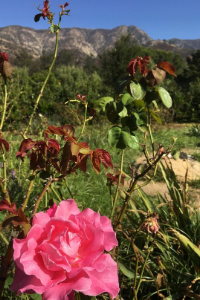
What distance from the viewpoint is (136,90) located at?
942 millimetres

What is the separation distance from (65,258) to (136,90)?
63 cm

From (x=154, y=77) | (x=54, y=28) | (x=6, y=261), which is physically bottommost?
(x=6, y=261)

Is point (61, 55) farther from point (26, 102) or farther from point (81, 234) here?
point (81, 234)

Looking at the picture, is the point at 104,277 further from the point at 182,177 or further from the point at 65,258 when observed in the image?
the point at 182,177

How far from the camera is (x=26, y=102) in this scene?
9234mm

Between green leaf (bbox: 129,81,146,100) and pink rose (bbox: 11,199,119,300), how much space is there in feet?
1.68

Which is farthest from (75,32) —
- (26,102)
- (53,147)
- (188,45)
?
(53,147)

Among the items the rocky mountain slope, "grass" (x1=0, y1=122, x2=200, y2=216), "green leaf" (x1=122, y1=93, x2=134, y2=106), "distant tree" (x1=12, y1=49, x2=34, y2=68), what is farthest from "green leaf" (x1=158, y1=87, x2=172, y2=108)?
the rocky mountain slope

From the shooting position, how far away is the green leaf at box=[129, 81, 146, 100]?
93 cm

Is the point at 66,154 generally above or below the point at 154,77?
below

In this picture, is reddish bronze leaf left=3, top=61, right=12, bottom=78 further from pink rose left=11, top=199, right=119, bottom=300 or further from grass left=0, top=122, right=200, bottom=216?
pink rose left=11, top=199, right=119, bottom=300

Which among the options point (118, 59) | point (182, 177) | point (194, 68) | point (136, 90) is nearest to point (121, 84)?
point (136, 90)

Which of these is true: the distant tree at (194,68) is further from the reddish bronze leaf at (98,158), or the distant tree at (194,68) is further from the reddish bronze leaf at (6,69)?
the reddish bronze leaf at (98,158)

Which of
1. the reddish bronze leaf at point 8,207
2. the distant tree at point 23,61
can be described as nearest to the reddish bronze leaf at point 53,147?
the reddish bronze leaf at point 8,207
